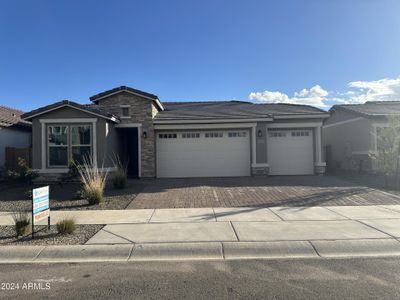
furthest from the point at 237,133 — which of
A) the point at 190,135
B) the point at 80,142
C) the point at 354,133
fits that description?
the point at 354,133

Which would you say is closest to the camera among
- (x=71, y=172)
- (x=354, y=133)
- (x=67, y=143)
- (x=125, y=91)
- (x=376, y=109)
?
(x=71, y=172)

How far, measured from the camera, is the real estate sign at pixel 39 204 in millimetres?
6824

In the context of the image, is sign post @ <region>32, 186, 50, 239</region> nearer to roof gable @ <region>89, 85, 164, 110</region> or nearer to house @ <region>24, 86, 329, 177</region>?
house @ <region>24, 86, 329, 177</region>

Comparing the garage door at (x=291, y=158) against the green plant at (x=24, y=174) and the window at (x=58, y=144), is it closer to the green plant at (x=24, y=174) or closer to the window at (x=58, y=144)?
the window at (x=58, y=144)

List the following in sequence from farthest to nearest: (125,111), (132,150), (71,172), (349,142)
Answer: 1. (349,142)
2. (132,150)
3. (125,111)
4. (71,172)

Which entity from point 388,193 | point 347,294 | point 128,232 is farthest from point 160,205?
point 388,193

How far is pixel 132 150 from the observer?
18.9 m

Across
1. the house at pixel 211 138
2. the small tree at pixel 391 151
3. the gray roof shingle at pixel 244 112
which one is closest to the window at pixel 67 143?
the house at pixel 211 138

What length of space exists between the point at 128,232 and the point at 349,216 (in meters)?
5.53

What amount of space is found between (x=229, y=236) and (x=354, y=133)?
55.3ft

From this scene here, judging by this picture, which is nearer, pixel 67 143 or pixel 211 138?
pixel 67 143

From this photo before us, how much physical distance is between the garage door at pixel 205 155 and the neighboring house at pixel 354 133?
23.1 feet

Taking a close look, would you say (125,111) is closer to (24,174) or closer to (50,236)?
(24,174)

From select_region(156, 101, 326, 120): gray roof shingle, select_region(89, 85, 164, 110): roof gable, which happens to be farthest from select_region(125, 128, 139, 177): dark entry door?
select_region(89, 85, 164, 110): roof gable
